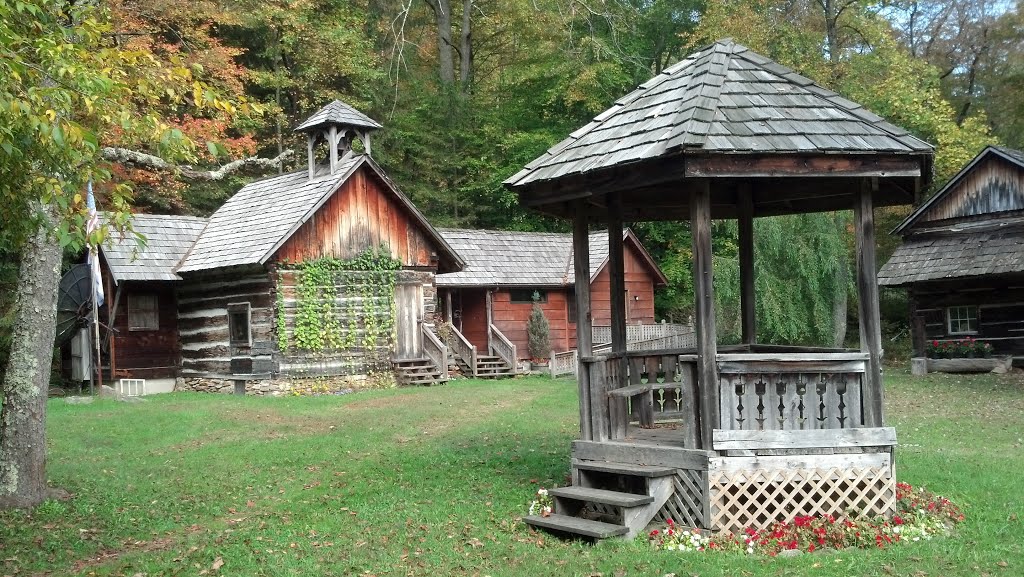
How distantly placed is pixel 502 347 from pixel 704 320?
67.8 ft

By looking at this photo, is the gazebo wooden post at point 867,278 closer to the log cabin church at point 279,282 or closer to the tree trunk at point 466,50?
the log cabin church at point 279,282

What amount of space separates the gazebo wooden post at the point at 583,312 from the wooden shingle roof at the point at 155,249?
1639cm

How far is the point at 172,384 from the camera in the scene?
26.2 m

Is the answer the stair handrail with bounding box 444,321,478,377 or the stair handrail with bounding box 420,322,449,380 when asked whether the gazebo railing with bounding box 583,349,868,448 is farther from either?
the stair handrail with bounding box 444,321,478,377

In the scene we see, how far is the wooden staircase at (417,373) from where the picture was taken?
82.5 feet

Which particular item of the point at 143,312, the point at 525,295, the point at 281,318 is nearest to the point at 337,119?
the point at 281,318

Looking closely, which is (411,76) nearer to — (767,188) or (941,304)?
(941,304)

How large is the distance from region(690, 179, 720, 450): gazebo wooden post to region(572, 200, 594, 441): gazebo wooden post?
154cm

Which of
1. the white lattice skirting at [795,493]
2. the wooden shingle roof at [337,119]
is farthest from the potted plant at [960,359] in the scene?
the white lattice skirting at [795,493]

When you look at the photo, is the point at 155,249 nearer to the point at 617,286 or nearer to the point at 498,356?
the point at 498,356

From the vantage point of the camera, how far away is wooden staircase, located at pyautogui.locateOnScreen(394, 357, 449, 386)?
82.5 ft

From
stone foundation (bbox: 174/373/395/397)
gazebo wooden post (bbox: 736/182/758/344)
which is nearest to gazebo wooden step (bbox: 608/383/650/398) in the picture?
gazebo wooden post (bbox: 736/182/758/344)

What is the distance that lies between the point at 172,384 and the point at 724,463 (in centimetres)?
2103

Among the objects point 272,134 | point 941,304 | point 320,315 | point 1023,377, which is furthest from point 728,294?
point 272,134
